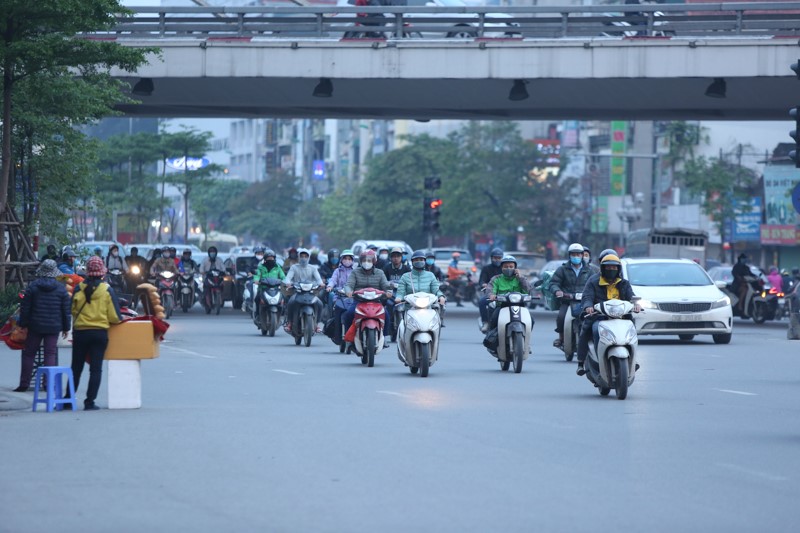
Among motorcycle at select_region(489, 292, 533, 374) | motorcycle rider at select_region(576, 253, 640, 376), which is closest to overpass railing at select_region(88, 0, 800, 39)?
motorcycle at select_region(489, 292, 533, 374)

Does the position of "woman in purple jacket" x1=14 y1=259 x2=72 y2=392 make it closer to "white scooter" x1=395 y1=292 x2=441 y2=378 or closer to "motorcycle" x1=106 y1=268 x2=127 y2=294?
"white scooter" x1=395 y1=292 x2=441 y2=378

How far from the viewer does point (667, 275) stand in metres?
29.3

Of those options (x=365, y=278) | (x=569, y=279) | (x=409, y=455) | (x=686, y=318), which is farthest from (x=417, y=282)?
(x=409, y=455)

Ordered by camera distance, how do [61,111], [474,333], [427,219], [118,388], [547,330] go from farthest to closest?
[427,219]
[547,330]
[474,333]
[61,111]
[118,388]

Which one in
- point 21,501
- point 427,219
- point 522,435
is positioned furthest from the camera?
point 427,219

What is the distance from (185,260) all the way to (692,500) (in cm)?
3270

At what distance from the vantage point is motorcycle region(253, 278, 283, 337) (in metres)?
30.5

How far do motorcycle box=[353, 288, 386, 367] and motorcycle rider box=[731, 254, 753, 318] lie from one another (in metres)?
18.9

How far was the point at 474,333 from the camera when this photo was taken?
3341 cm

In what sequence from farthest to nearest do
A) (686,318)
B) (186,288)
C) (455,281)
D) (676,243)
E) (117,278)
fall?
(676,243) → (455,281) → (186,288) → (117,278) → (686,318)

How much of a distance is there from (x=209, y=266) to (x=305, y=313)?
14.2 meters

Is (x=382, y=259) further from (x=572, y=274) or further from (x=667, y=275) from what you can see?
(x=572, y=274)

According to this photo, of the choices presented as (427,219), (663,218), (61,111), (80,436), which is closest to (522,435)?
(80,436)

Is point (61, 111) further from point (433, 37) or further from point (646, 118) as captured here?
point (646, 118)
